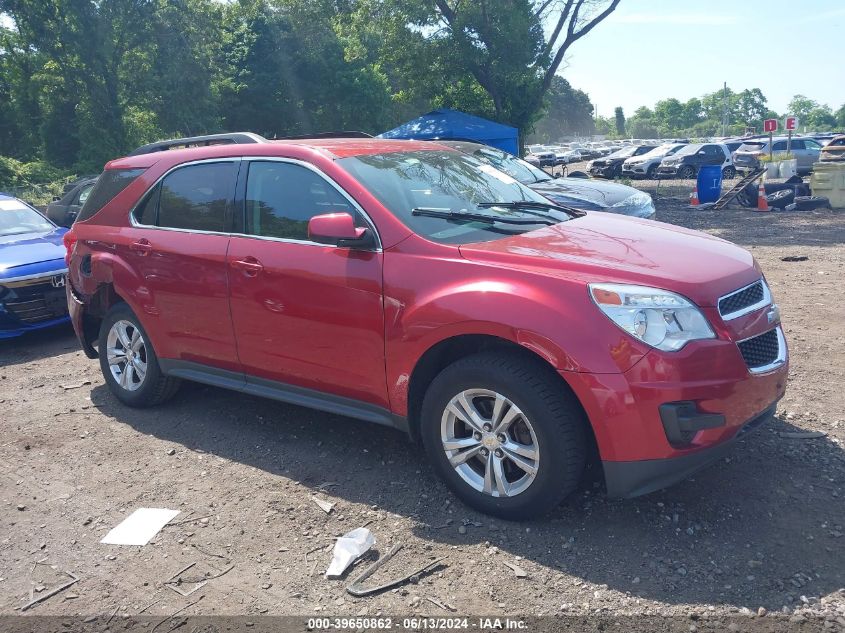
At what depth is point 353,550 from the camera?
3473mm

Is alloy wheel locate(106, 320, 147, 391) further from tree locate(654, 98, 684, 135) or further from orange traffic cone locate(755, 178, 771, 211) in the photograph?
tree locate(654, 98, 684, 135)

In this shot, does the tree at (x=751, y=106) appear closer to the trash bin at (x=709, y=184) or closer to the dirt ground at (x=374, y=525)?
the trash bin at (x=709, y=184)

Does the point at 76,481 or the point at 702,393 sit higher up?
the point at 702,393

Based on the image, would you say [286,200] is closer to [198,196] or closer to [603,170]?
[198,196]

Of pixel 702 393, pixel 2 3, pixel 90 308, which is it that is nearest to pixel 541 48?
pixel 2 3

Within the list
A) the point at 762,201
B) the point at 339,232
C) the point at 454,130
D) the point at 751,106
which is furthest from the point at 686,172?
the point at 751,106

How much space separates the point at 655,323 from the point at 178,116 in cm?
3182

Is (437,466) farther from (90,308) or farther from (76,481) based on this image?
(90,308)

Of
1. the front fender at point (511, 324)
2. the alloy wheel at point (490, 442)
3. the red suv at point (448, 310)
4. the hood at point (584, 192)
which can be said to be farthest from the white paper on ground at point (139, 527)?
the hood at point (584, 192)

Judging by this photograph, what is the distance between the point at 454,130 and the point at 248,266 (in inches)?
593

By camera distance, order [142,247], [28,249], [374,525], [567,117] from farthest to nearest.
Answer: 1. [567,117]
2. [28,249]
3. [142,247]
4. [374,525]

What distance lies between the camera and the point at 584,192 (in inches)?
411

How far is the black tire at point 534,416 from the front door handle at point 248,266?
1.39m

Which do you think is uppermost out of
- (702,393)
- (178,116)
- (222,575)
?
(178,116)
